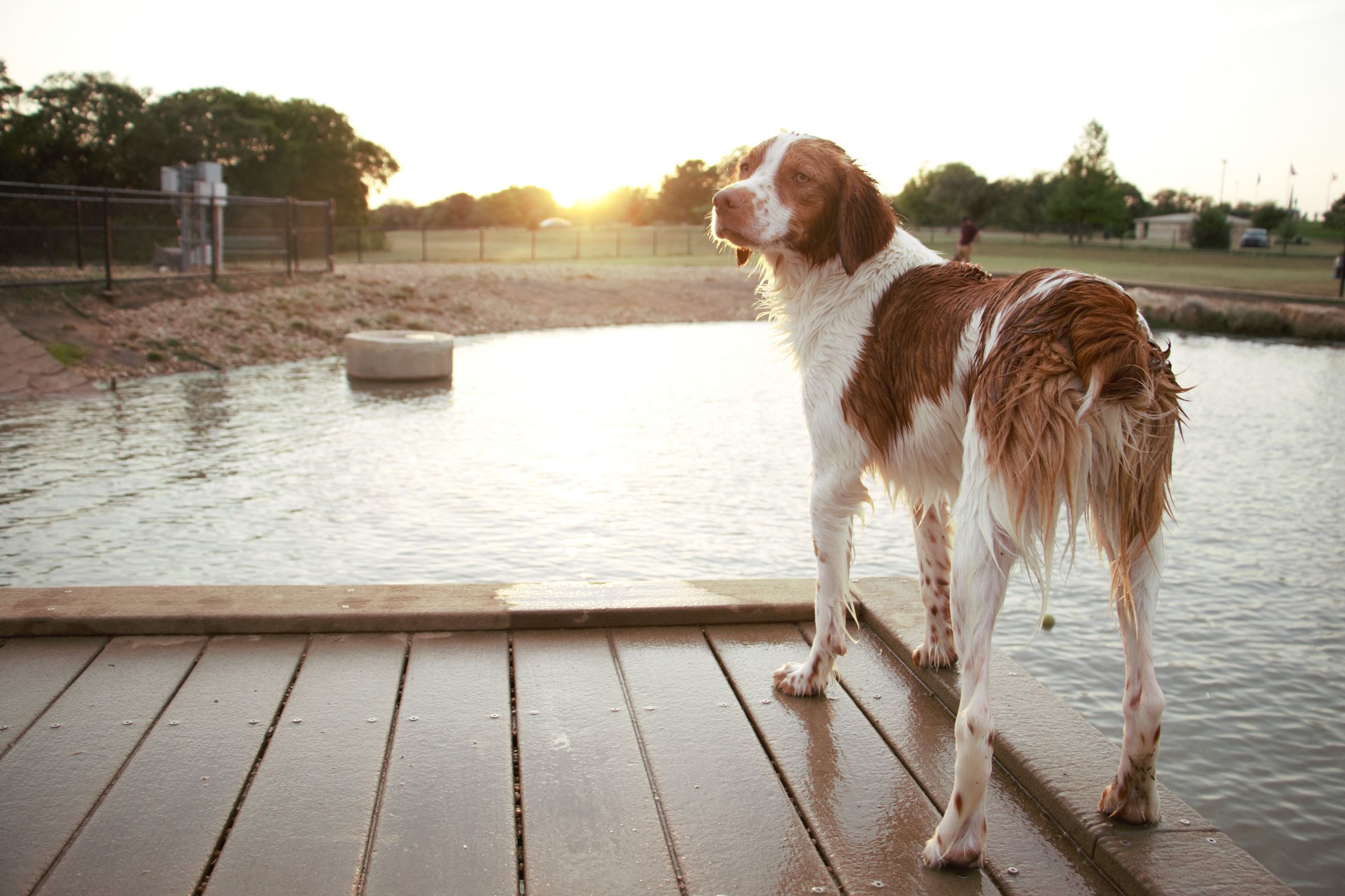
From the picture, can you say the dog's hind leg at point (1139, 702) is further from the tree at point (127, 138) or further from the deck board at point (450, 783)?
the tree at point (127, 138)

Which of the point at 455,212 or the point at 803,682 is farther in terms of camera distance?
the point at 455,212

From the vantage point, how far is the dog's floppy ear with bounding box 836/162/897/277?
3.28m

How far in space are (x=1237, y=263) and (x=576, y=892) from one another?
5398cm

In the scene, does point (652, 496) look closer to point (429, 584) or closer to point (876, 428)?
point (429, 584)

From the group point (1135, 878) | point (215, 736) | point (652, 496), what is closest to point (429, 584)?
point (215, 736)

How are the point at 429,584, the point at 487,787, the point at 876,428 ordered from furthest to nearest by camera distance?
the point at 429,584, the point at 876,428, the point at 487,787

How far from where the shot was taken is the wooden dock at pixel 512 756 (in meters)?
2.31

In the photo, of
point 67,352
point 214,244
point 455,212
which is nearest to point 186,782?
point 67,352

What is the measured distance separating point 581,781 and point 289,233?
20.7 metres

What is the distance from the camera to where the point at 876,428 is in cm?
307

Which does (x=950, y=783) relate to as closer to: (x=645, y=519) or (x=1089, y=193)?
(x=645, y=519)

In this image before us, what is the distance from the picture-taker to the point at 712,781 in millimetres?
2719

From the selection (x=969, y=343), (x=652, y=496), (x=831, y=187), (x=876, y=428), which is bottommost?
(x=652, y=496)

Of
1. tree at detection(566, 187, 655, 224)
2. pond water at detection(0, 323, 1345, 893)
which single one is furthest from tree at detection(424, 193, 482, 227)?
pond water at detection(0, 323, 1345, 893)
